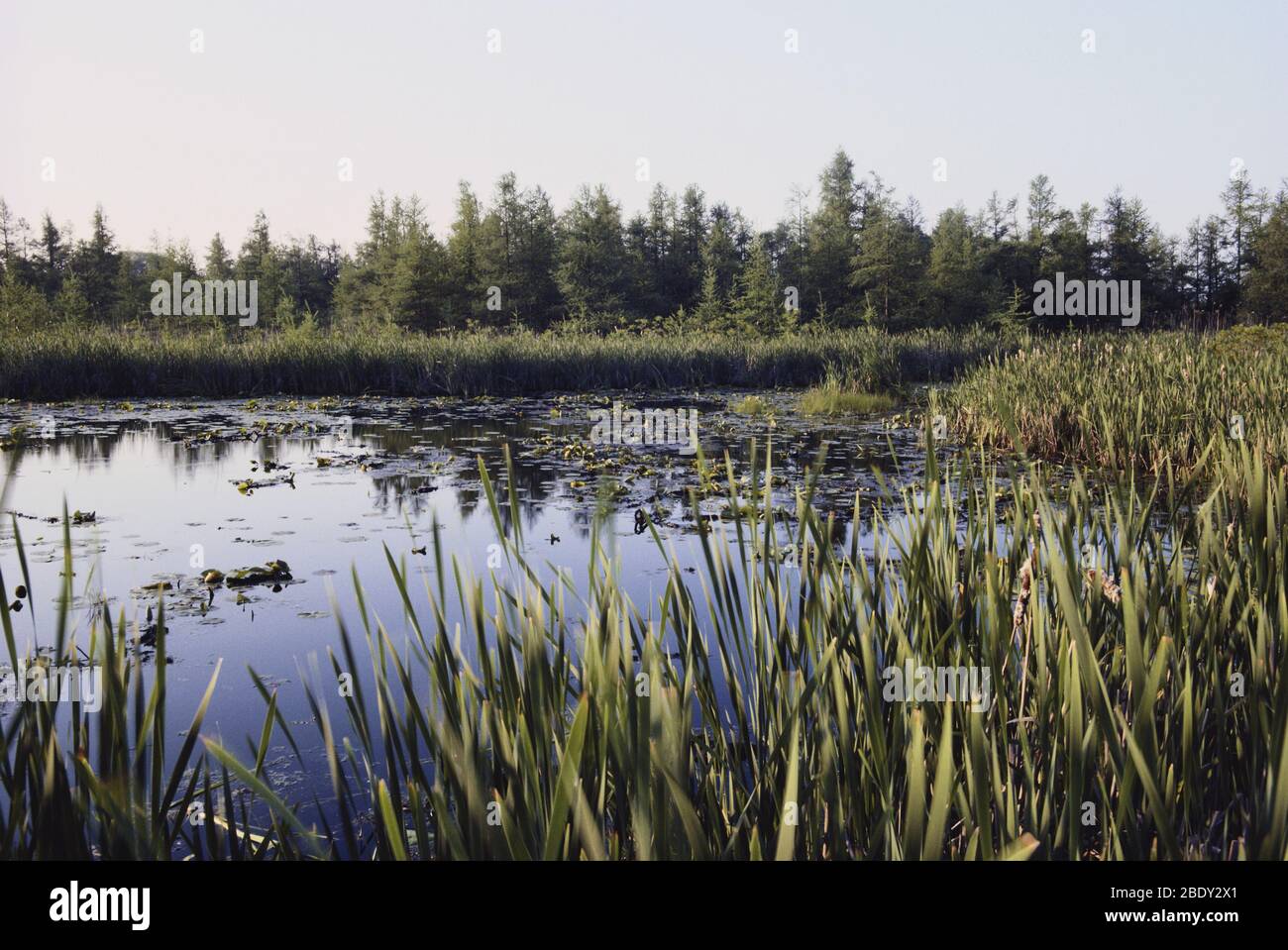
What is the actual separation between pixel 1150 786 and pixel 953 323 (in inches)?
1900

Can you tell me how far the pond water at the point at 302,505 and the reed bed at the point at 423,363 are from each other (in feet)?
Result: 7.19

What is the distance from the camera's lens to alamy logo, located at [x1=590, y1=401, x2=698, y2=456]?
11616mm

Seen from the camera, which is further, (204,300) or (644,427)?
(204,300)

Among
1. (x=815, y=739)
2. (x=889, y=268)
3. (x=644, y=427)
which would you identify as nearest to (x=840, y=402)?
(x=644, y=427)

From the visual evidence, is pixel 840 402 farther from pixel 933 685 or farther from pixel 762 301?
pixel 762 301

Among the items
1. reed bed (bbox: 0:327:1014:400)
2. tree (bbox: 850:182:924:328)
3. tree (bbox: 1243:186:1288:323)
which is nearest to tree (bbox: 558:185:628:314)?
tree (bbox: 850:182:924:328)

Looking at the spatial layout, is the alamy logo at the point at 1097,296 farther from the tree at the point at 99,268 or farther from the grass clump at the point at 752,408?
the tree at the point at 99,268

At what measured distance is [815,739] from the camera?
1890 millimetres

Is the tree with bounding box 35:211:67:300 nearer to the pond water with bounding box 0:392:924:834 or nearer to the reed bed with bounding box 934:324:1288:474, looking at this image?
the pond water with bounding box 0:392:924:834

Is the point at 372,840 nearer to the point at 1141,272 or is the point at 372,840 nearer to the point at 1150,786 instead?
the point at 1150,786
